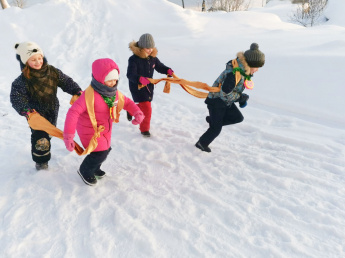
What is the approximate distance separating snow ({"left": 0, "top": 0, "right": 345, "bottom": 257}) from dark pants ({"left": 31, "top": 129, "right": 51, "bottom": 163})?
0.68 ft

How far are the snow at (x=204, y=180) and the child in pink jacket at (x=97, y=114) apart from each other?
0.37 meters

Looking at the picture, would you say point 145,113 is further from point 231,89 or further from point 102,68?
point 102,68

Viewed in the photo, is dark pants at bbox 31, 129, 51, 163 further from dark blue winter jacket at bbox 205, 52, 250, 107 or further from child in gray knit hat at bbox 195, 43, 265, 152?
dark blue winter jacket at bbox 205, 52, 250, 107

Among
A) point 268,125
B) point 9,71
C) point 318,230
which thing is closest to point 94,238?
point 318,230

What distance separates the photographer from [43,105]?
10.0 ft

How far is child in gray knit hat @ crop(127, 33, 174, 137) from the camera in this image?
372 centimetres

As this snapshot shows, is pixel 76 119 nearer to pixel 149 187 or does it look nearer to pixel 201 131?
pixel 149 187

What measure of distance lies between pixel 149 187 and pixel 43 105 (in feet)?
4.94

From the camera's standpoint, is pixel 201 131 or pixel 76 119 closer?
pixel 76 119

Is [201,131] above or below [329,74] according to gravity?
below

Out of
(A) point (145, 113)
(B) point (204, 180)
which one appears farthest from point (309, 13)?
(B) point (204, 180)

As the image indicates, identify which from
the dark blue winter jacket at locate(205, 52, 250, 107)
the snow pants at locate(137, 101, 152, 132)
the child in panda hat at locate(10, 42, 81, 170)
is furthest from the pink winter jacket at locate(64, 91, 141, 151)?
the snow pants at locate(137, 101, 152, 132)

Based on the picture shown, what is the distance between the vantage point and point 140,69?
13.0 feet

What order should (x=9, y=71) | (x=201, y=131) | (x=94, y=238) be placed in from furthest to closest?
(x=9, y=71) < (x=201, y=131) < (x=94, y=238)
